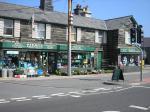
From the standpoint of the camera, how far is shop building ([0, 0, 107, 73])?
1111 inches

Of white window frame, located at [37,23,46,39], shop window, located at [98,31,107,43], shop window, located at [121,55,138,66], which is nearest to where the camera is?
white window frame, located at [37,23,46,39]

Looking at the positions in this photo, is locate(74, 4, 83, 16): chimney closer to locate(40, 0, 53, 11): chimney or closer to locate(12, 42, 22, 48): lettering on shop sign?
locate(40, 0, 53, 11): chimney

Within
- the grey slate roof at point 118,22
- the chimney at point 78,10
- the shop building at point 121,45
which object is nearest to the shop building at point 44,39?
the shop building at point 121,45

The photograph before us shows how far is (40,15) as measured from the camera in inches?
1264

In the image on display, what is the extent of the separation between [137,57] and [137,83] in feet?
64.5

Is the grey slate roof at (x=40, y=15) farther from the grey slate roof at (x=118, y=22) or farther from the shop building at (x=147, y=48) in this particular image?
the shop building at (x=147, y=48)

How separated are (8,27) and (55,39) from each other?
18.4 feet

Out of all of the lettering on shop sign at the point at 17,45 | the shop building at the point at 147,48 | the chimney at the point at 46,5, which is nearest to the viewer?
the lettering on shop sign at the point at 17,45

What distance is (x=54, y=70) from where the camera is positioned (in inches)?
1276

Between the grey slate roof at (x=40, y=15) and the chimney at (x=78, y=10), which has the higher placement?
the chimney at (x=78, y=10)

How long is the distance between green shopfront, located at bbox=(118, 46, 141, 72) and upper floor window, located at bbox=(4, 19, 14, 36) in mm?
14005

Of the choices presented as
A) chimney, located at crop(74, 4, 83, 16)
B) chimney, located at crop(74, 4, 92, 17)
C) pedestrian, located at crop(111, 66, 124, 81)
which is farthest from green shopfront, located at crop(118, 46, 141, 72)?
pedestrian, located at crop(111, 66, 124, 81)

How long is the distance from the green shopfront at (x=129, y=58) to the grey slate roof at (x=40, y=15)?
3.68m

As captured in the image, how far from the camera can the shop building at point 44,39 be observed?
28.2 m
